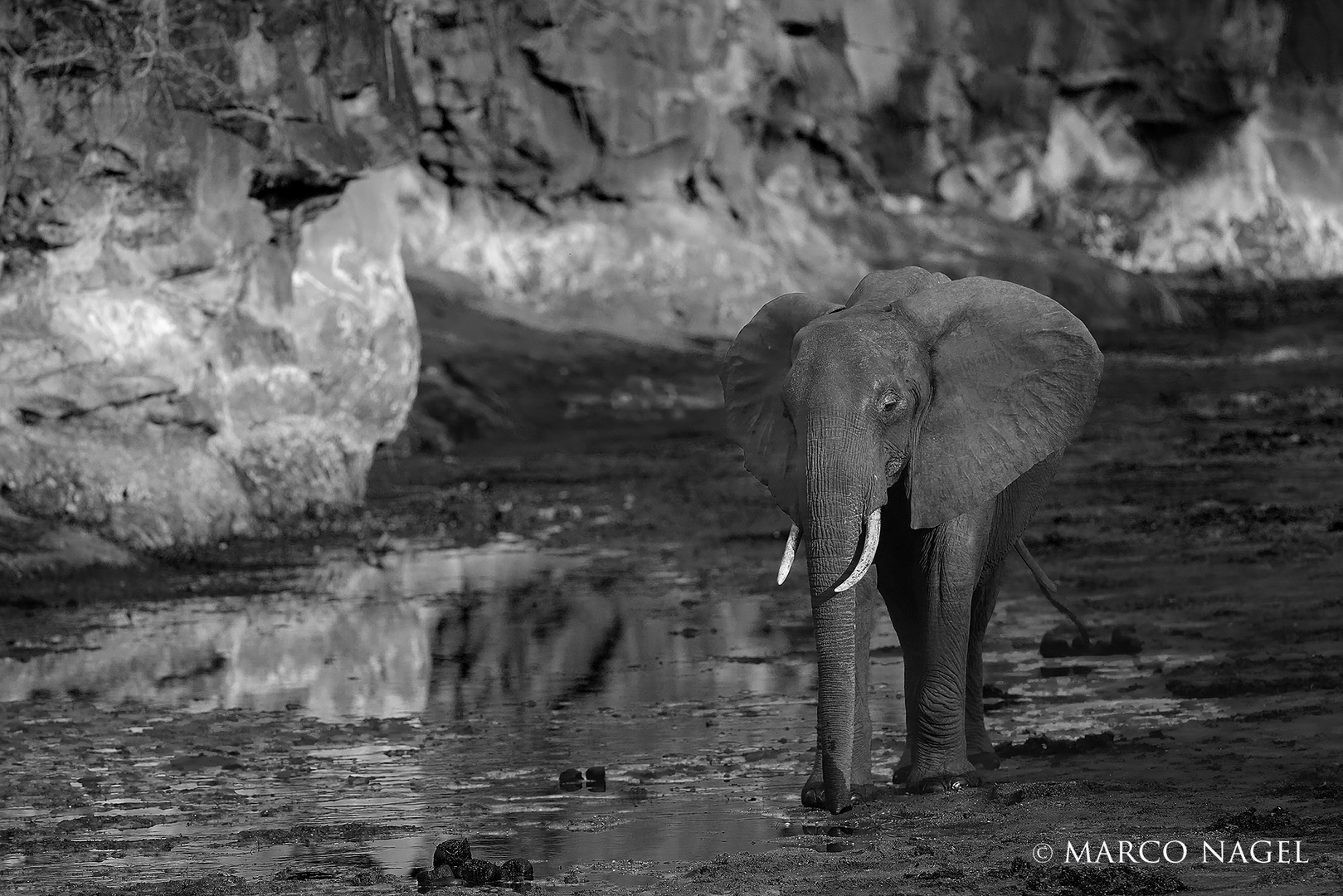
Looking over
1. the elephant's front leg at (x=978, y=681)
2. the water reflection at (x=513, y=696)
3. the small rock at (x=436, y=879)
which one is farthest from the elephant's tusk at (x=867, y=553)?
the small rock at (x=436, y=879)

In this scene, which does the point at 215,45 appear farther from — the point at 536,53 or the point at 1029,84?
the point at 1029,84

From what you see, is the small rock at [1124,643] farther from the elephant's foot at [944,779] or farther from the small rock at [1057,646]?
the elephant's foot at [944,779]

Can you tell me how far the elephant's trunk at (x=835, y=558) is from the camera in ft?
24.4

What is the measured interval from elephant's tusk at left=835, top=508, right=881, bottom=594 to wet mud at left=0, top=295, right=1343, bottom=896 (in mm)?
847

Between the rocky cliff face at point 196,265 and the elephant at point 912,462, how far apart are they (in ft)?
29.9

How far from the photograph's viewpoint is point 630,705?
10531 mm

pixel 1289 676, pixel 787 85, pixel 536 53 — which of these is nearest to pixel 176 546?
pixel 1289 676

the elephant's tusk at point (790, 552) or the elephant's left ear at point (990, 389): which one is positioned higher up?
the elephant's left ear at point (990, 389)

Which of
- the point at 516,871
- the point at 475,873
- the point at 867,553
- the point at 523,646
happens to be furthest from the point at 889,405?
the point at 523,646

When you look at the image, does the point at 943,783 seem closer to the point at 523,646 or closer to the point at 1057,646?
the point at 1057,646

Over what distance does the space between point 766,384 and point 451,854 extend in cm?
267

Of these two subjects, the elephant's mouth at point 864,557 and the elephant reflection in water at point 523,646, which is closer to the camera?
the elephant's mouth at point 864,557

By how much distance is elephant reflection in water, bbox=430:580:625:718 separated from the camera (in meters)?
11.1

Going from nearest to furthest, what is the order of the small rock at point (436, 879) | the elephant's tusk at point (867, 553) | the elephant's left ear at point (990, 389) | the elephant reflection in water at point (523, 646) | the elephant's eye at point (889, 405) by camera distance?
the small rock at point (436, 879)
the elephant's tusk at point (867, 553)
the elephant's eye at point (889, 405)
the elephant's left ear at point (990, 389)
the elephant reflection in water at point (523, 646)
